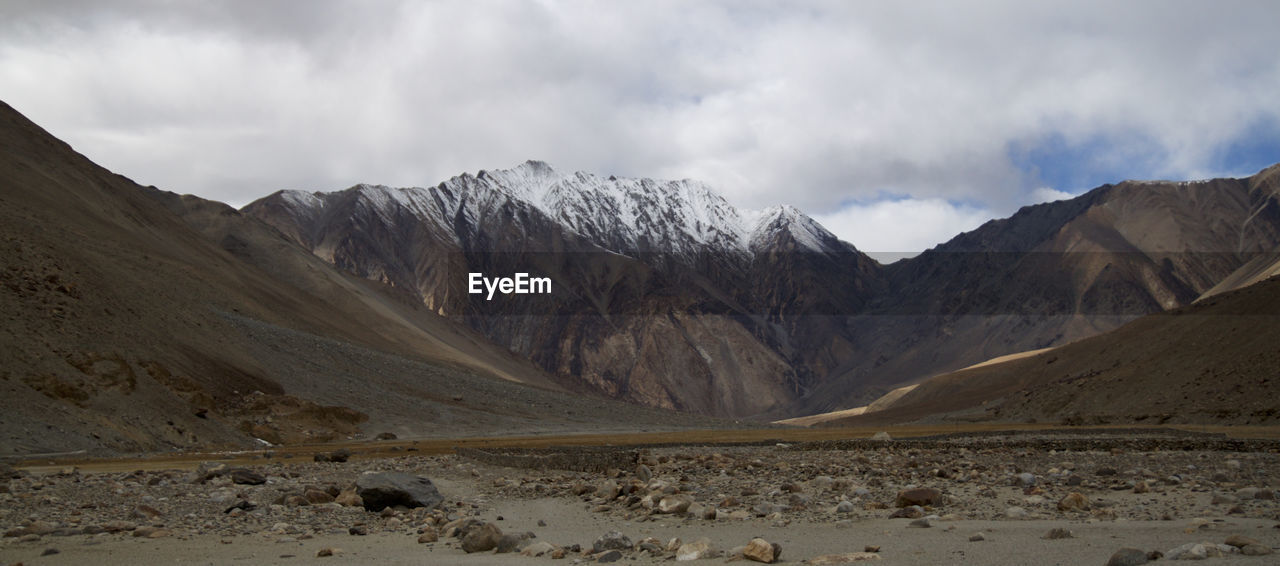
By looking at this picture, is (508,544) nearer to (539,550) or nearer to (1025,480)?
(539,550)

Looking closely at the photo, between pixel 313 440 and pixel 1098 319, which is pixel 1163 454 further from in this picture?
pixel 1098 319

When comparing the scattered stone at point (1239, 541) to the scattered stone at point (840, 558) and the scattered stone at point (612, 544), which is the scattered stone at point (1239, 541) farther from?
the scattered stone at point (612, 544)

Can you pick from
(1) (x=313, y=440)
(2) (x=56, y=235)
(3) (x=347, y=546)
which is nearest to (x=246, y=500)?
(3) (x=347, y=546)

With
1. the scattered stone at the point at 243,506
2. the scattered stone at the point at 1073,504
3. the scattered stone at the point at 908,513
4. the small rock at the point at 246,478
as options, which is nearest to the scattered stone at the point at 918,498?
the scattered stone at the point at 908,513

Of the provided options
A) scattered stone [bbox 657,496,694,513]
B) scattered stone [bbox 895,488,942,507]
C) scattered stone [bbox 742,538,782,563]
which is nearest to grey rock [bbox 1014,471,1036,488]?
scattered stone [bbox 895,488,942,507]

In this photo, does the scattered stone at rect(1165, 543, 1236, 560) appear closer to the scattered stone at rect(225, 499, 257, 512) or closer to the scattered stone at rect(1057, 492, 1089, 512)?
the scattered stone at rect(1057, 492, 1089, 512)
